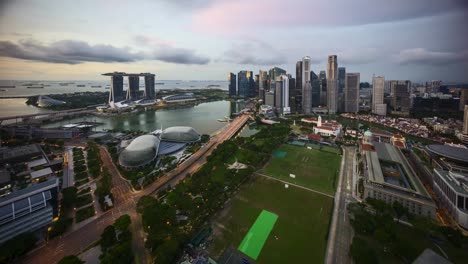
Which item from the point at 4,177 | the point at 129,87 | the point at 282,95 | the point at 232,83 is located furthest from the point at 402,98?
the point at 129,87

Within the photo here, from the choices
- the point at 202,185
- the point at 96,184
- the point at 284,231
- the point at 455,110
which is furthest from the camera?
the point at 455,110

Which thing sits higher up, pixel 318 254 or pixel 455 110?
pixel 455 110

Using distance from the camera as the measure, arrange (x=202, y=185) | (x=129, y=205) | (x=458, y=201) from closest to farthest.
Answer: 1. (x=458, y=201)
2. (x=129, y=205)
3. (x=202, y=185)

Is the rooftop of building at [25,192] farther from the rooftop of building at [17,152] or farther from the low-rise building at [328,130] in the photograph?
the low-rise building at [328,130]

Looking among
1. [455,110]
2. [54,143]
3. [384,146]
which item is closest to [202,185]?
[384,146]

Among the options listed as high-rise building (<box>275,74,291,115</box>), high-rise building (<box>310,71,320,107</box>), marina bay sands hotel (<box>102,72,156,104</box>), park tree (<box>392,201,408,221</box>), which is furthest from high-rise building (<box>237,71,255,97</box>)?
park tree (<box>392,201,408,221</box>)

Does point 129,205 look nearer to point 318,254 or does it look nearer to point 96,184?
point 96,184
